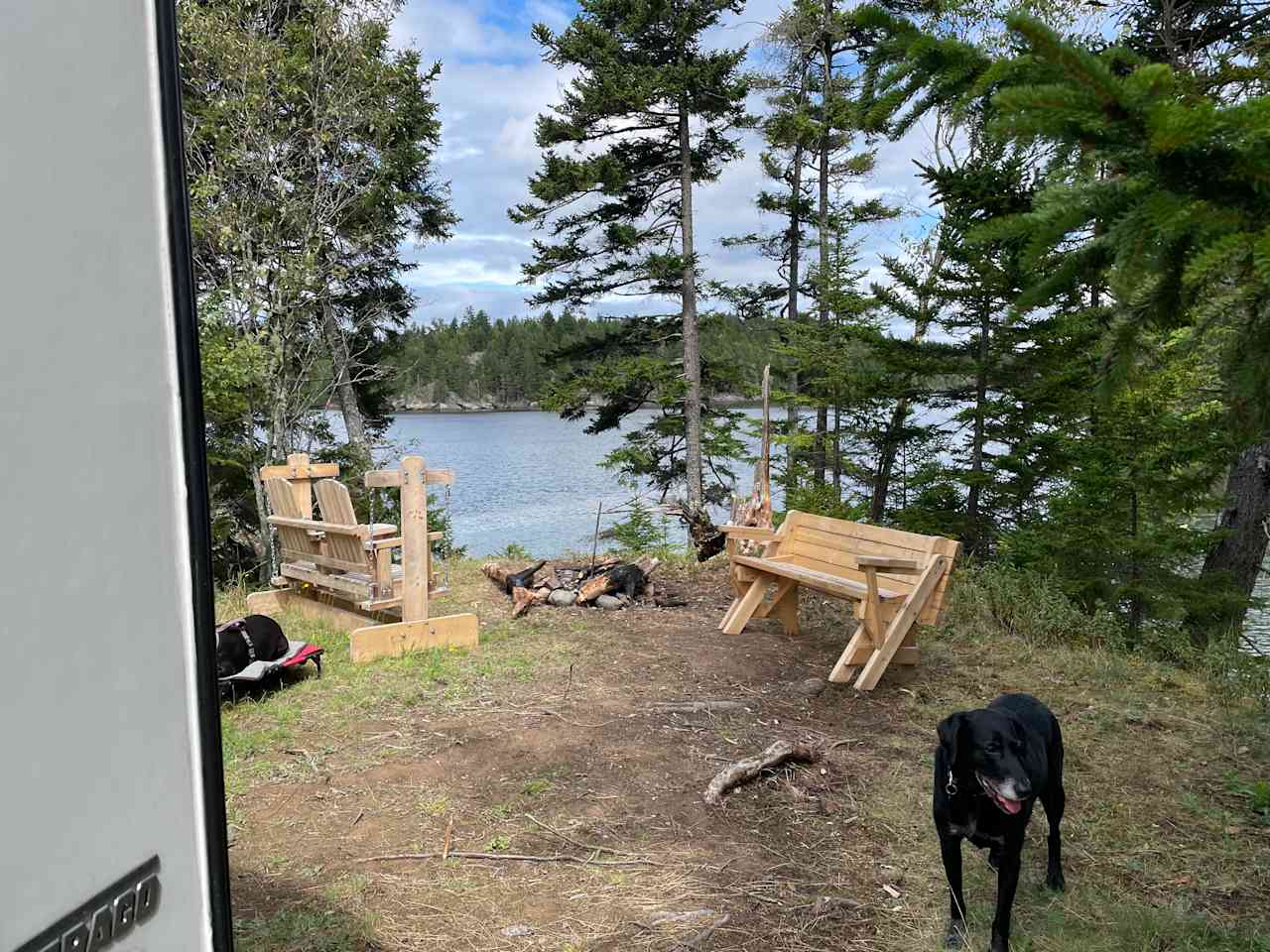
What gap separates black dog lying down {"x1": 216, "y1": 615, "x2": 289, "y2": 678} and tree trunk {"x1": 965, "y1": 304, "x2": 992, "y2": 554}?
25.5 ft

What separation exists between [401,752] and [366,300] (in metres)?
12.6

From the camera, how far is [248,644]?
17.2 ft

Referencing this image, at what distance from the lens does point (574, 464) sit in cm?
2470

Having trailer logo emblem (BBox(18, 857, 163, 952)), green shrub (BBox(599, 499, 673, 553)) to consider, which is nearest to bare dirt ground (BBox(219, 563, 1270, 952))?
trailer logo emblem (BBox(18, 857, 163, 952))

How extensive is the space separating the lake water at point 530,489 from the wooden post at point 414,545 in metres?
5.30

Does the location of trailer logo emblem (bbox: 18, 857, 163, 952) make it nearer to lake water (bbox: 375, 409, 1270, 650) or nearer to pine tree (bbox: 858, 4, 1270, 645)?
pine tree (bbox: 858, 4, 1270, 645)

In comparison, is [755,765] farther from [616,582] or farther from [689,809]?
[616,582]

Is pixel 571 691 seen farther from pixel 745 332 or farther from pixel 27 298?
pixel 745 332

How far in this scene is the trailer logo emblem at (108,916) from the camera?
26.4 inches

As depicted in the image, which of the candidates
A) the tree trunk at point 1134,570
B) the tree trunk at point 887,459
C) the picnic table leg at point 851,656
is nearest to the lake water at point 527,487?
the tree trunk at point 887,459

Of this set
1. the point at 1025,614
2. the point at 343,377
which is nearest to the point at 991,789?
the point at 1025,614

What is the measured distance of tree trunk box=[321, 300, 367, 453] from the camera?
41.4 feet

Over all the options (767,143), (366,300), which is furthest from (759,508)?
(767,143)

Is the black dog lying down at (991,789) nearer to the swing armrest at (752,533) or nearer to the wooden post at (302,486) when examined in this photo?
the swing armrest at (752,533)
